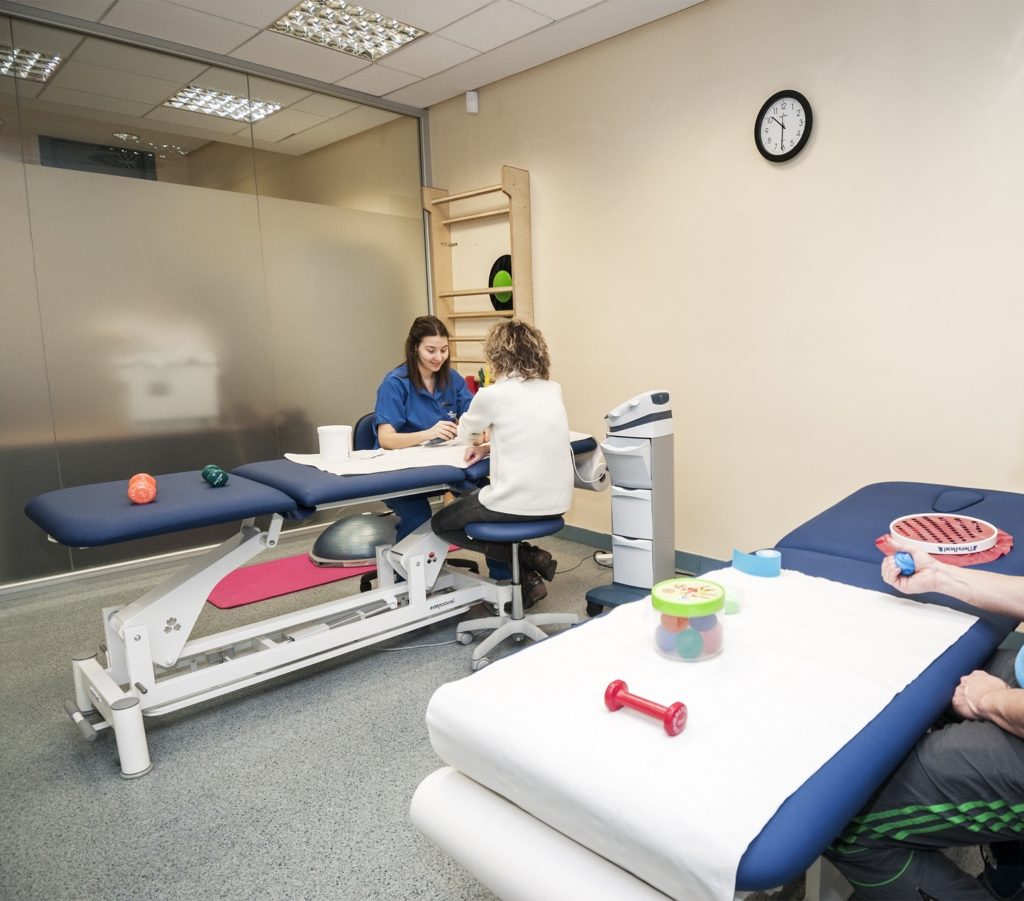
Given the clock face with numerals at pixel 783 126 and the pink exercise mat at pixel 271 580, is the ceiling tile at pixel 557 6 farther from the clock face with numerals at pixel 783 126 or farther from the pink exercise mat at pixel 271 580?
the pink exercise mat at pixel 271 580

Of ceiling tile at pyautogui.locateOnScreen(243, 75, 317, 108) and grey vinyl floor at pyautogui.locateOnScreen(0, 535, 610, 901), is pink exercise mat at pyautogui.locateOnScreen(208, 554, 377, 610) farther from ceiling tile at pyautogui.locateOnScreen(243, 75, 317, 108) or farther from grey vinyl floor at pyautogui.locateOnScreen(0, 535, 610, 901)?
ceiling tile at pyautogui.locateOnScreen(243, 75, 317, 108)

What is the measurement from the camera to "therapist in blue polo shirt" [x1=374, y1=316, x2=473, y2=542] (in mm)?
2869

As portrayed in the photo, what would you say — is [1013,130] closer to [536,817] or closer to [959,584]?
[959,584]

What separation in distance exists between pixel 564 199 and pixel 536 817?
347 cm

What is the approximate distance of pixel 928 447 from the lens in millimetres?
2709

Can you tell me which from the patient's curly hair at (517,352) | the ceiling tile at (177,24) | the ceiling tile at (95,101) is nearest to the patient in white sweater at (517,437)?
the patient's curly hair at (517,352)

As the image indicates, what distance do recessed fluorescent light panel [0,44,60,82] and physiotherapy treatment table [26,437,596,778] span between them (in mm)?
2263

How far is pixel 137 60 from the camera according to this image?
348 cm

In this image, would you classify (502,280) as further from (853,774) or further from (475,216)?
(853,774)

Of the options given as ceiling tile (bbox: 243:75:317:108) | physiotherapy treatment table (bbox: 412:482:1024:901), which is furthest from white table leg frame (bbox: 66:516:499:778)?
ceiling tile (bbox: 243:75:317:108)

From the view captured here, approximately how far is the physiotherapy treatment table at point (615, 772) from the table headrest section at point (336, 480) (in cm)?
100

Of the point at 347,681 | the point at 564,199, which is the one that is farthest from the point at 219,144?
the point at 347,681

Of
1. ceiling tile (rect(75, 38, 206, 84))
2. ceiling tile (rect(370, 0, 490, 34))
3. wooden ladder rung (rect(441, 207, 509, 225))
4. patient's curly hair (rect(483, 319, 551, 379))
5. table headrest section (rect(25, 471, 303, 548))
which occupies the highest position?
ceiling tile (rect(370, 0, 490, 34))

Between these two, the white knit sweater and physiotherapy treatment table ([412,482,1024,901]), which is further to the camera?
the white knit sweater
